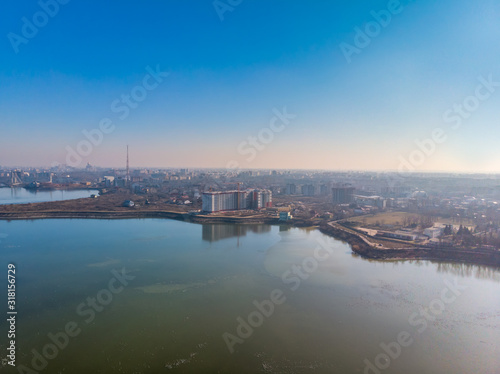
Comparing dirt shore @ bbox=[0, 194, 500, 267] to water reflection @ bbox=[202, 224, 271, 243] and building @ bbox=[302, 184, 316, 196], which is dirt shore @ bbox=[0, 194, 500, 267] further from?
building @ bbox=[302, 184, 316, 196]

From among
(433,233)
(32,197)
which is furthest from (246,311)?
(32,197)

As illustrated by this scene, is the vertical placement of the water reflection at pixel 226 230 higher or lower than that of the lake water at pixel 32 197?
lower

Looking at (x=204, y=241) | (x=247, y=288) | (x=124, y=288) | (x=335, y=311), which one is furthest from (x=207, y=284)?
(x=204, y=241)

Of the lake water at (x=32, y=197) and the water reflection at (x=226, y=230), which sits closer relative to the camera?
the water reflection at (x=226, y=230)

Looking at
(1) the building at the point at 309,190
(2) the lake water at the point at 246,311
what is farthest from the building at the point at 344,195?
(2) the lake water at the point at 246,311

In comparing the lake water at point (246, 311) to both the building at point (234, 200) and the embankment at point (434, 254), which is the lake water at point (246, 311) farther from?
the building at point (234, 200)

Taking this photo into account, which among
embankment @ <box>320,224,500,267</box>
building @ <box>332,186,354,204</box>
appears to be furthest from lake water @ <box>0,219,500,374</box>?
building @ <box>332,186,354,204</box>

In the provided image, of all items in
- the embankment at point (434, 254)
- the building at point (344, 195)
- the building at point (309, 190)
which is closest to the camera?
the embankment at point (434, 254)

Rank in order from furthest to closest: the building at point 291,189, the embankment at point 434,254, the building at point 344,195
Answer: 1. the building at point 291,189
2. the building at point 344,195
3. the embankment at point 434,254
